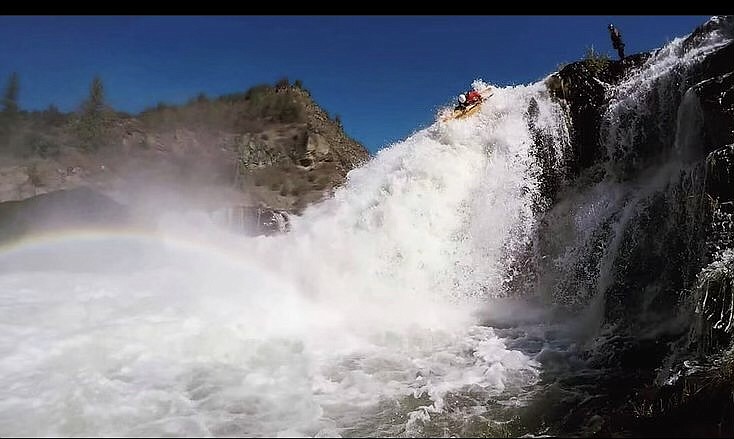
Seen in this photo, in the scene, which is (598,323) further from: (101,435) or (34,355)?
(34,355)

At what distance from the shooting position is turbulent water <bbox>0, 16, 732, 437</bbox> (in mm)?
6301

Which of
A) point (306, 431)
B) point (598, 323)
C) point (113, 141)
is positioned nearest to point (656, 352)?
point (598, 323)

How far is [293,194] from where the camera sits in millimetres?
30156

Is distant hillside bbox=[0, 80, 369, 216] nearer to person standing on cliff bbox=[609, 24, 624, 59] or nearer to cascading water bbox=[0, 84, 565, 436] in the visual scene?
cascading water bbox=[0, 84, 565, 436]

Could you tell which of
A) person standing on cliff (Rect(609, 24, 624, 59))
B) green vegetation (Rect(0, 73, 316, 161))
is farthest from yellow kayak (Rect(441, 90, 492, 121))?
green vegetation (Rect(0, 73, 316, 161))

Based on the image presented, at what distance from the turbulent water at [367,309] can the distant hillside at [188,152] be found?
38.8ft

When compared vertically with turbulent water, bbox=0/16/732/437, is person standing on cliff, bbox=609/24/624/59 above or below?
above

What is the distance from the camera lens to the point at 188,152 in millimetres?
30500

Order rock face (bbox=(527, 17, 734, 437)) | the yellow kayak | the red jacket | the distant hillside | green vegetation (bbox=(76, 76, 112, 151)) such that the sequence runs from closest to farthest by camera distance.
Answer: rock face (bbox=(527, 17, 734, 437)) < the yellow kayak < the red jacket < the distant hillside < green vegetation (bbox=(76, 76, 112, 151))

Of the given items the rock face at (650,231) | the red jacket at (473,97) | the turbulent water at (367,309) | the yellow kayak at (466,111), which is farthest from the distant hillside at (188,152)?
the rock face at (650,231)

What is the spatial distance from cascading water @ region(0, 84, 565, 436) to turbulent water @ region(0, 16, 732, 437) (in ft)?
0.15

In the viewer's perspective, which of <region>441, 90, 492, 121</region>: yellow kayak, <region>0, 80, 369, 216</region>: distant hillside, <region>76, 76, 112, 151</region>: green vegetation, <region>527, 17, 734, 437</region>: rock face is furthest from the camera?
<region>76, 76, 112, 151</region>: green vegetation

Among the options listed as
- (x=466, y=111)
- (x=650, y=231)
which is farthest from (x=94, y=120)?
(x=650, y=231)

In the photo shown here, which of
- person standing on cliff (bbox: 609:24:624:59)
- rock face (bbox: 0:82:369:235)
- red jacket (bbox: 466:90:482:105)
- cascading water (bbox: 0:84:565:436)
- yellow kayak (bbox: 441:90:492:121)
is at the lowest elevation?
cascading water (bbox: 0:84:565:436)
